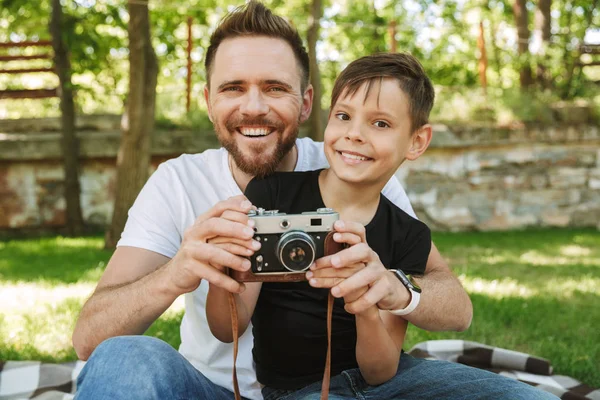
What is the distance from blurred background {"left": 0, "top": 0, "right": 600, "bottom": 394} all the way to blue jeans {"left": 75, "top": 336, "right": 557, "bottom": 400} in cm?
227

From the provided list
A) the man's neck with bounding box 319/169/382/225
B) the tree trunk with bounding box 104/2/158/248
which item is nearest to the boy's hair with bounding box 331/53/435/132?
the man's neck with bounding box 319/169/382/225

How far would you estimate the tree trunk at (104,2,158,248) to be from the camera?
20.1 ft

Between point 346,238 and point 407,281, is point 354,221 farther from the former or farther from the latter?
point 346,238

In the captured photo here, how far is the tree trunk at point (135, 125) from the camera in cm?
612

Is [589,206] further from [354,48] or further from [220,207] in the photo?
[220,207]

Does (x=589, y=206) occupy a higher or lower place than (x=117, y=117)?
lower

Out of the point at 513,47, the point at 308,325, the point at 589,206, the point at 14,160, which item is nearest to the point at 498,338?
the point at 308,325

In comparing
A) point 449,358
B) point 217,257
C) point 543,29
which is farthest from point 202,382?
point 543,29

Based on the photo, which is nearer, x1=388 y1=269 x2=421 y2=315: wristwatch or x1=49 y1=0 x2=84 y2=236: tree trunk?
x1=388 y1=269 x2=421 y2=315: wristwatch

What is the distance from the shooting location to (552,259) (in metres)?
5.93

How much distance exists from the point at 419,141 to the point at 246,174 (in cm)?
61

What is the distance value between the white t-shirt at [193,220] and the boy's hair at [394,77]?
38 centimetres

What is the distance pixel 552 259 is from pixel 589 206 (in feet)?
7.87

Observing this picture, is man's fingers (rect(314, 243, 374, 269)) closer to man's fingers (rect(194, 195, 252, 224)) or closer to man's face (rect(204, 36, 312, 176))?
man's fingers (rect(194, 195, 252, 224))
